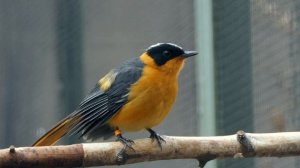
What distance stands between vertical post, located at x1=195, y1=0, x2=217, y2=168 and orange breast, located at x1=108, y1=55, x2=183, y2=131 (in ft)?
3.04

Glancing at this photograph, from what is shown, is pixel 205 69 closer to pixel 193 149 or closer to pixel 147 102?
pixel 147 102

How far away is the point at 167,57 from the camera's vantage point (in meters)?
4.27

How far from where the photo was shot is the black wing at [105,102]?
4.09 meters

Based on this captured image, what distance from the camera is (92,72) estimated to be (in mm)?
5207

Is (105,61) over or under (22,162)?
over

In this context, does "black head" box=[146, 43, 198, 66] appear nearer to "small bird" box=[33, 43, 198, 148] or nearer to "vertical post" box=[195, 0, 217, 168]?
"small bird" box=[33, 43, 198, 148]

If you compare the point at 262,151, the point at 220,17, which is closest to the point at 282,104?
the point at 220,17

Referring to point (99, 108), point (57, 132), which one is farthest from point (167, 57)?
point (57, 132)

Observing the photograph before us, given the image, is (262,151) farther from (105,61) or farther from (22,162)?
(105,61)

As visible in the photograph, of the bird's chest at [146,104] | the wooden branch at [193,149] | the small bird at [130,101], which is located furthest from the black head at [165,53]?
the wooden branch at [193,149]

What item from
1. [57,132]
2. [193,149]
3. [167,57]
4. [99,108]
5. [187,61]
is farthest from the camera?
[187,61]

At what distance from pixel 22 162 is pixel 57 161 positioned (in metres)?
0.13

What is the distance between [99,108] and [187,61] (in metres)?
1.14

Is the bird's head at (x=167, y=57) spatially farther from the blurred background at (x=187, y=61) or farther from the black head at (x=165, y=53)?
the blurred background at (x=187, y=61)
